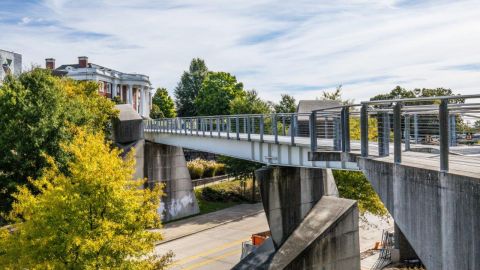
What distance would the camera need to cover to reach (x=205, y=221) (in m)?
32.3

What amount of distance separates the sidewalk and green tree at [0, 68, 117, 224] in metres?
8.78

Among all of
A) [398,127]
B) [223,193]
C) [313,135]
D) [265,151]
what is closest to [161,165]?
[223,193]

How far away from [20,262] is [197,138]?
14841 millimetres

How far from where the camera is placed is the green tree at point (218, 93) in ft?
214

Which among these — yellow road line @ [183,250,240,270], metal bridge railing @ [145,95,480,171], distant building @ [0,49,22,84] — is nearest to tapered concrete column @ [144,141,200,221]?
yellow road line @ [183,250,240,270]

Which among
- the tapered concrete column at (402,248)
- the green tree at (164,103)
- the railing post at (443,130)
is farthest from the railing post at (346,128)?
the green tree at (164,103)

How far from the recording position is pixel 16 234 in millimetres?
13648

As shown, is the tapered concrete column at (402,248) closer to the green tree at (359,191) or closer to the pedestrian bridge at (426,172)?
the green tree at (359,191)

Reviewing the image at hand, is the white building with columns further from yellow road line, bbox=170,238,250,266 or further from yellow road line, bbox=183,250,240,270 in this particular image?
yellow road line, bbox=183,250,240,270

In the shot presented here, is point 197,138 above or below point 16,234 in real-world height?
above

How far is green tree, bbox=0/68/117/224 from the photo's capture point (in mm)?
22328

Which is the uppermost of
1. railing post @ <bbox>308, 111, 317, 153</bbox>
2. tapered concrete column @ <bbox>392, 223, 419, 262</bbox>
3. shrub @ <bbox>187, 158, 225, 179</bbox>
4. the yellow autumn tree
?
railing post @ <bbox>308, 111, 317, 153</bbox>

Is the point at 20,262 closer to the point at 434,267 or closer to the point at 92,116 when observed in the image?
the point at 434,267

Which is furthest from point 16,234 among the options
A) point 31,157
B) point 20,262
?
point 31,157
